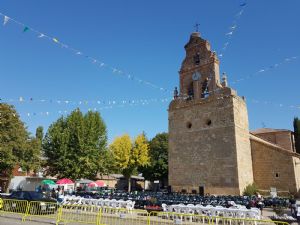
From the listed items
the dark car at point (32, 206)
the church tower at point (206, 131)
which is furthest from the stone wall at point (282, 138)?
the dark car at point (32, 206)

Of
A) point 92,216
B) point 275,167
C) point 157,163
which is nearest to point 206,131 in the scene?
point 275,167

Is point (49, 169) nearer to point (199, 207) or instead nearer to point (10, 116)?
point (10, 116)

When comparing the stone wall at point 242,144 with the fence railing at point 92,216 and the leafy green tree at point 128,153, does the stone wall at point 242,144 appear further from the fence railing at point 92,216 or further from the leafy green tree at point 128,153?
the leafy green tree at point 128,153

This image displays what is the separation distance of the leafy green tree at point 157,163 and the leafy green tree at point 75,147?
13.6m

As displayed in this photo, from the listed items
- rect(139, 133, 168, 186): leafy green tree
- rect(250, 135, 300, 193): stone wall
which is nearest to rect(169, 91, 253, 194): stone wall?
rect(250, 135, 300, 193): stone wall

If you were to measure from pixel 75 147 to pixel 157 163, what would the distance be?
1764cm

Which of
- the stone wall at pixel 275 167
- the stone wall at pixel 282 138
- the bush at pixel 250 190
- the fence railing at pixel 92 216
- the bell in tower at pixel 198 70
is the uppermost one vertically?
the bell in tower at pixel 198 70

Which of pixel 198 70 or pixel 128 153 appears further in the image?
pixel 128 153

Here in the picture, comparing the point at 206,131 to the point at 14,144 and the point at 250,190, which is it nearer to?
the point at 250,190

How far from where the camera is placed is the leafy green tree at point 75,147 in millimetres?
29094

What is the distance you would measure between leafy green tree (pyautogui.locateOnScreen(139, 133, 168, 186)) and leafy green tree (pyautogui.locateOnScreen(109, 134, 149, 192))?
157 inches

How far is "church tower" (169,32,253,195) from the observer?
26484 millimetres

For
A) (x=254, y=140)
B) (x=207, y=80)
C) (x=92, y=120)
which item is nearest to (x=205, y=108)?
(x=207, y=80)

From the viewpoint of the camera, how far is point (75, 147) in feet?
97.9
